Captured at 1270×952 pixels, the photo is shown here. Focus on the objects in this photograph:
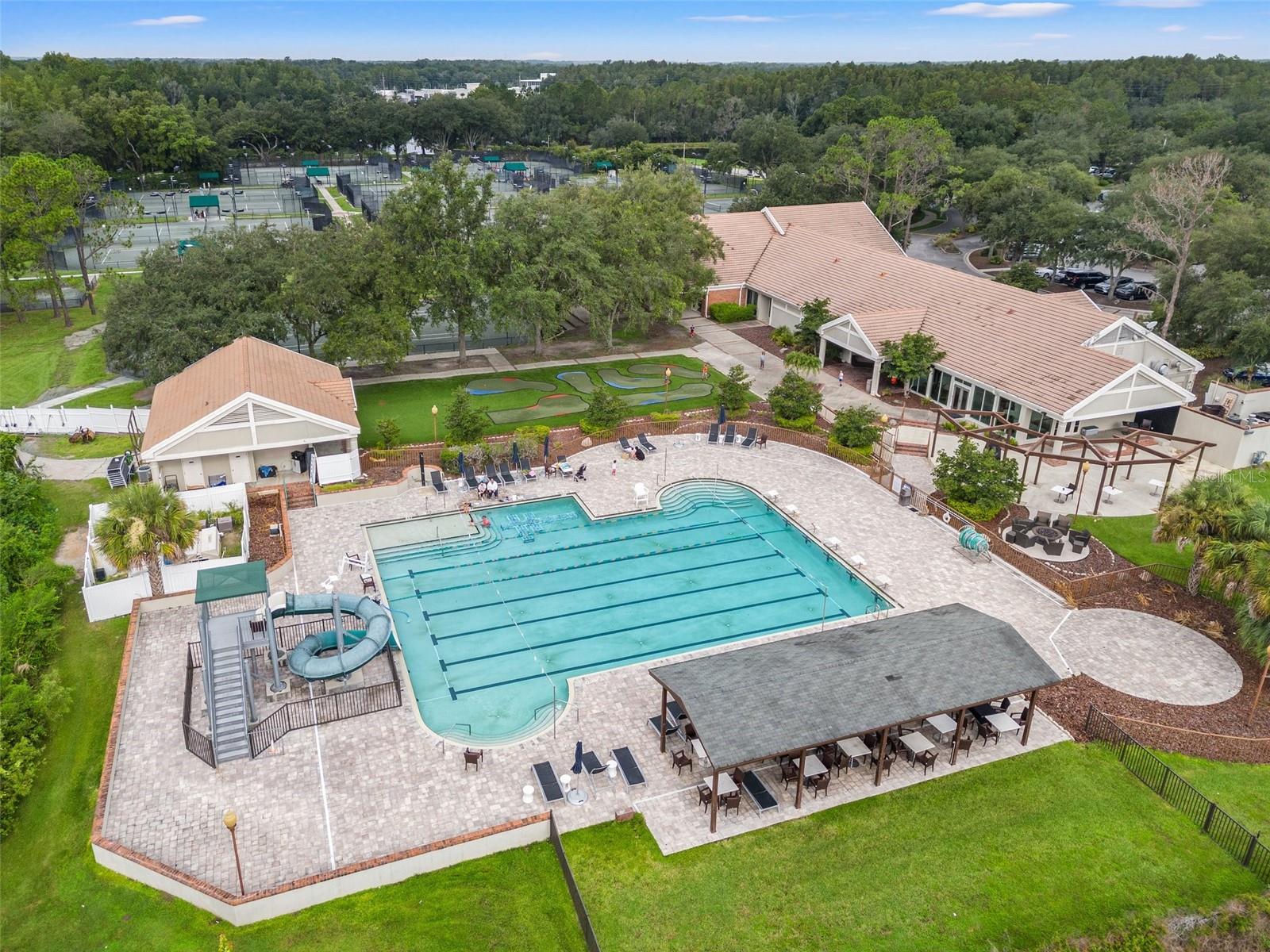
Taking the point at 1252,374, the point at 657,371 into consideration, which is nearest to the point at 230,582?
the point at 657,371

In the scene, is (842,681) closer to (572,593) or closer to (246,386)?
(572,593)

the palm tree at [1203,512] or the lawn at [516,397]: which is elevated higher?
the palm tree at [1203,512]

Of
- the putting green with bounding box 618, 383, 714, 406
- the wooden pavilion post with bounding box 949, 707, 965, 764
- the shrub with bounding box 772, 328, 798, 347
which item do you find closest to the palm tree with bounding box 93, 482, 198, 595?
the wooden pavilion post with bounding box 949, 707, 965, 764

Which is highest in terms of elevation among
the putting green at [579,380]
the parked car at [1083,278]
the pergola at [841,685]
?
the parked car at [1083,278]

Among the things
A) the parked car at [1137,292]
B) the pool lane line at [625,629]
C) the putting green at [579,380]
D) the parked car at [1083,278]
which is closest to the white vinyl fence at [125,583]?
the pool lane line at [625,629]

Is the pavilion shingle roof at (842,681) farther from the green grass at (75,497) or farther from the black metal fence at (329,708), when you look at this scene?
the green grass at (75,497)

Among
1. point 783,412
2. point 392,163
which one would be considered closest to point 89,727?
point 783,412

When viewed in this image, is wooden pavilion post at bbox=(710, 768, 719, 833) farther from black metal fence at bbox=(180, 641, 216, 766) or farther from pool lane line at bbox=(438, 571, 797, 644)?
black metal fence at bbox=(180, 641, 216, 766)
